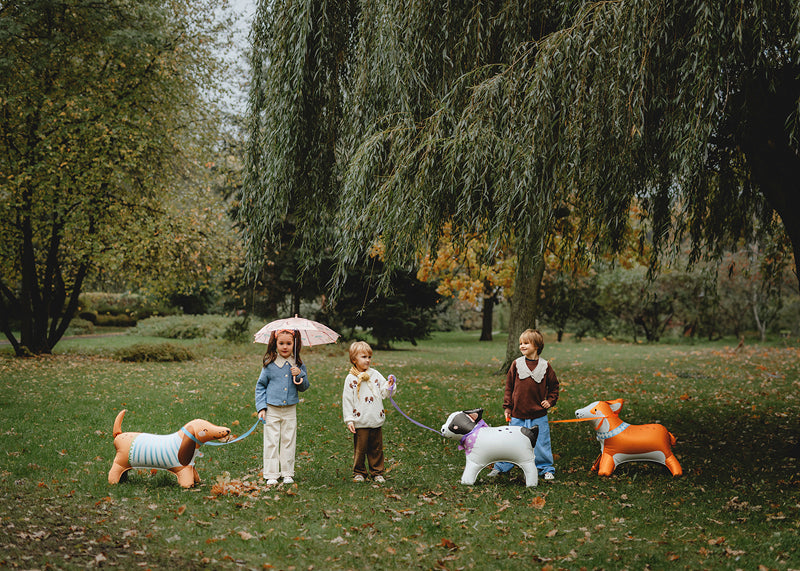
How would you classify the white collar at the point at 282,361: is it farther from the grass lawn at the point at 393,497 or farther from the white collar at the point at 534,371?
the white collar at the point at 534,371

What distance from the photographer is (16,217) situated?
14.9 m

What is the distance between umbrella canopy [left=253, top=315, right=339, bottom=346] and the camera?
5812mm

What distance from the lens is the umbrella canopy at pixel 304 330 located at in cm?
581

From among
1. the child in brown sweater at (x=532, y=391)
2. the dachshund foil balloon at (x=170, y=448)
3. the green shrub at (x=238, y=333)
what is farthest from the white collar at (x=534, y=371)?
the green shrub at (x=238, y=333)

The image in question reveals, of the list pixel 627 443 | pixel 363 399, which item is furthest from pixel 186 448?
pixel 627 443

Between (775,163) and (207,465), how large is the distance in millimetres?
6564

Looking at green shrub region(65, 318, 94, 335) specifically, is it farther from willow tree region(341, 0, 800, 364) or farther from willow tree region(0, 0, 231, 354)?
willow tree region(341, 0, 800, 364)

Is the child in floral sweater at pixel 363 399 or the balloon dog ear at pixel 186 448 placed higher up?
the child in floral sweater at pixel 363 399

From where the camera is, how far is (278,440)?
5828 mm

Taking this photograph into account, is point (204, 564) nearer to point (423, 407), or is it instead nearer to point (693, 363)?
point (423, 407)

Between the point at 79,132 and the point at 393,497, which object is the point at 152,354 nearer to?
the point at 79,132

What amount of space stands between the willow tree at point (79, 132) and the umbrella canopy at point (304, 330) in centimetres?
1019

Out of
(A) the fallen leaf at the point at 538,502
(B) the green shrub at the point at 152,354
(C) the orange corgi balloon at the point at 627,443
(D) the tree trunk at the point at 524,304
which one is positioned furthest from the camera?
(B) the green shrub at the point at 152,354

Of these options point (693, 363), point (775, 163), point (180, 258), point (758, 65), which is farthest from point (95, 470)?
point (693, 363)
